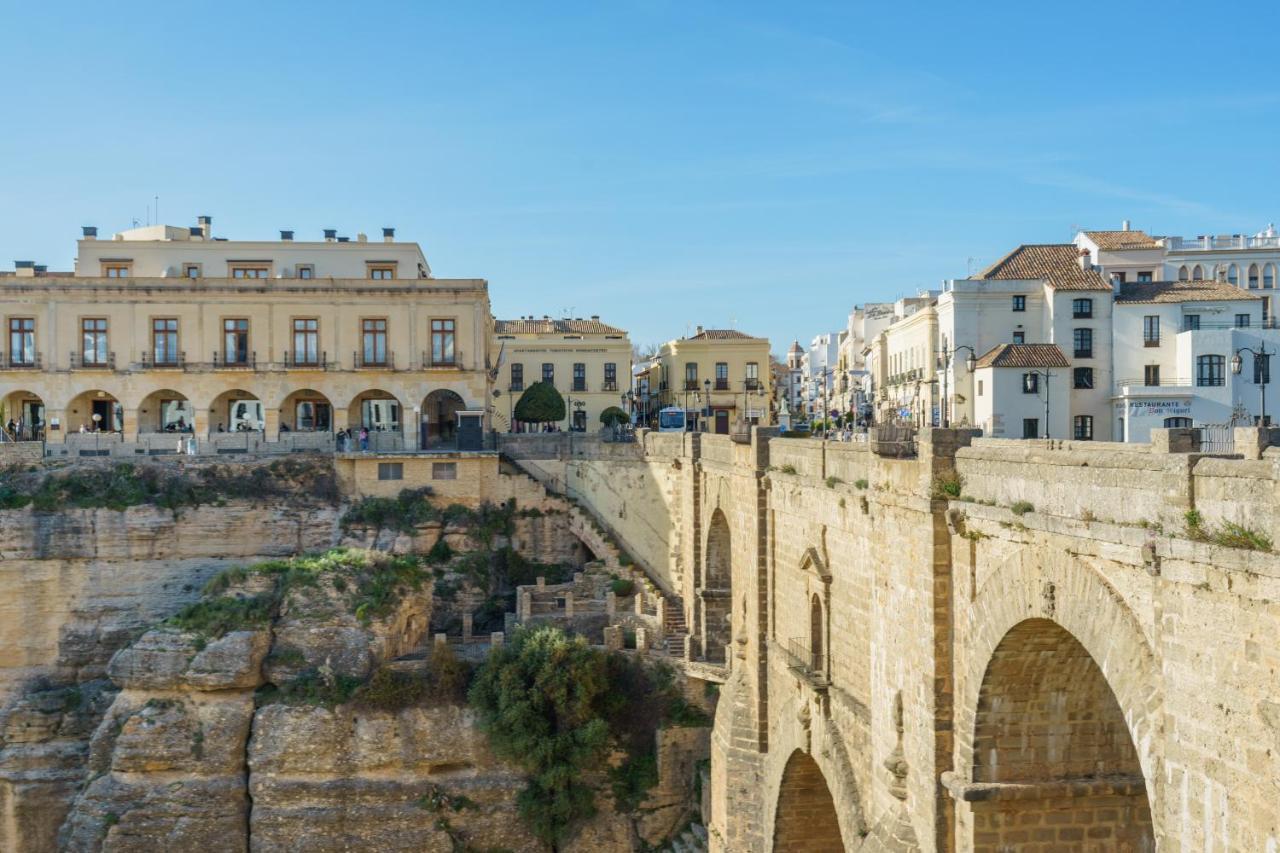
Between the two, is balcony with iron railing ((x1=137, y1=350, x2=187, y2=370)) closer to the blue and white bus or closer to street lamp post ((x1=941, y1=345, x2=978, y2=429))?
the blue and white bus

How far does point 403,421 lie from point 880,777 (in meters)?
27.3

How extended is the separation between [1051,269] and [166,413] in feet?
103

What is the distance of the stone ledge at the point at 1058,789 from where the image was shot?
1100 centimetres

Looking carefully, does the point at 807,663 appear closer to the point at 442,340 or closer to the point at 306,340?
the point at 442,340

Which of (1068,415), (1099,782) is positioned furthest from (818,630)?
(1068,415)

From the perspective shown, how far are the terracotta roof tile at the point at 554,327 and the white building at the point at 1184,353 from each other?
23828 mm

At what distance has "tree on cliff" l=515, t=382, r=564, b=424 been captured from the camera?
4281 centimetres

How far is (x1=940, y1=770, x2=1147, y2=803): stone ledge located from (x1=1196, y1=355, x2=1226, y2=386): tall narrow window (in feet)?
77.4

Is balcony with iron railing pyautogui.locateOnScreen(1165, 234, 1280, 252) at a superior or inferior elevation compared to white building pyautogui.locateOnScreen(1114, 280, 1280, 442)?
superior

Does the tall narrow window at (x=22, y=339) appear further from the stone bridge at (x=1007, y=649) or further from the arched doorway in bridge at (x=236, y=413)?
the stone bridge at (x=1007, y=649)

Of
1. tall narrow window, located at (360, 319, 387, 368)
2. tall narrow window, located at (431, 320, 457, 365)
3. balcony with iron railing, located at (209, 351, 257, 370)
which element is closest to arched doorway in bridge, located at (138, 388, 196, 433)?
balcony with iron railing, located at (209, 351, 257, 370)

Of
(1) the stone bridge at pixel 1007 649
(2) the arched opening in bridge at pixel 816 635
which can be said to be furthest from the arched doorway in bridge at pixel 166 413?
(2) the arched opening in bridge at pixel 816 635

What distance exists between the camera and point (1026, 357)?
3303 centimetres

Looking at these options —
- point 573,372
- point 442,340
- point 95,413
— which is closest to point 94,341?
point 95,413
